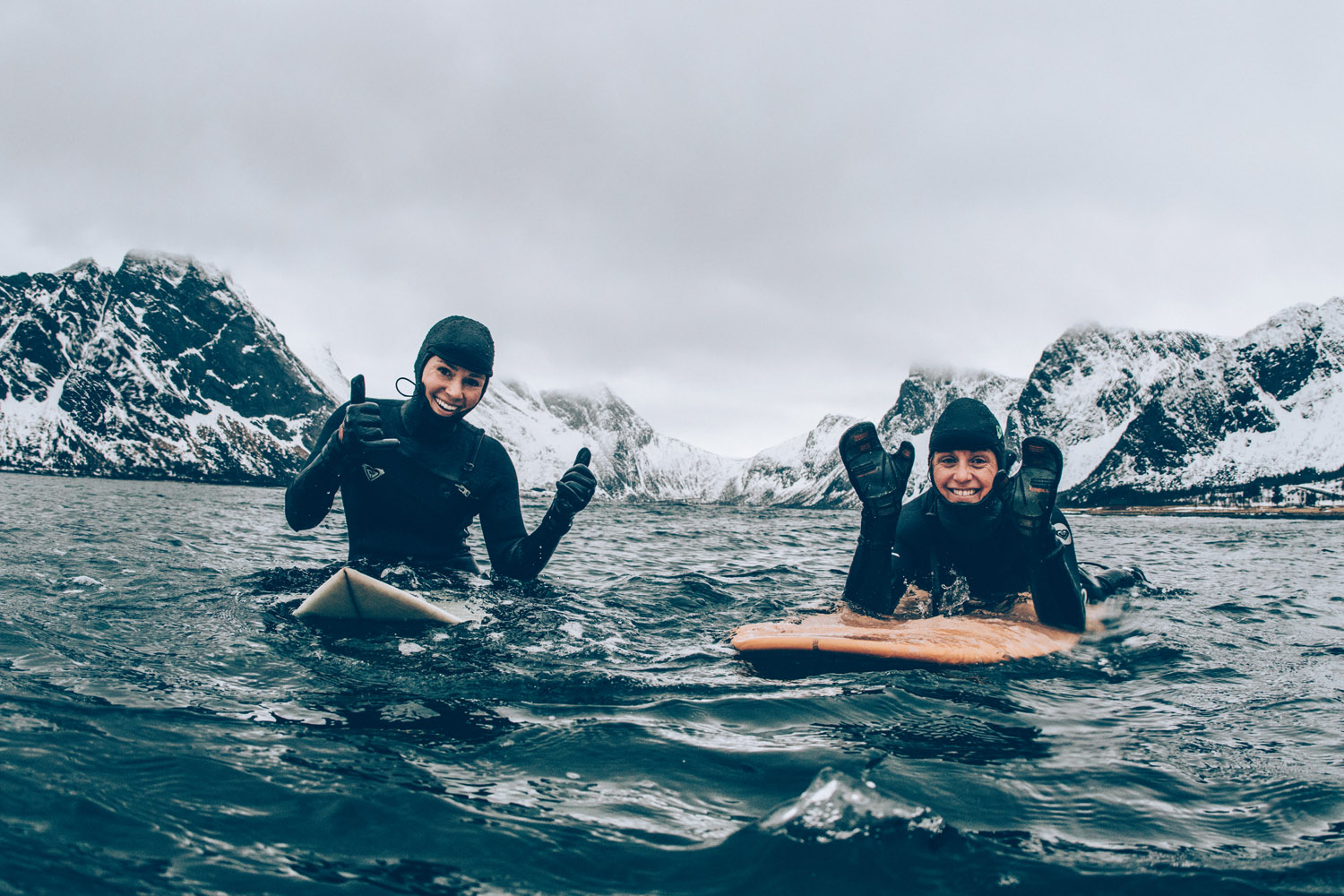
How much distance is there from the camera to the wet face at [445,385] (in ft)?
23.8

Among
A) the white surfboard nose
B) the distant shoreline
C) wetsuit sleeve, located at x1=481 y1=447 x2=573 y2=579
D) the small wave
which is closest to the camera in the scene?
the small wave

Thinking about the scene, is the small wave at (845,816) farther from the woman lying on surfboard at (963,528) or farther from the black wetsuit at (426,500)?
the black wetsuit at (426,500)

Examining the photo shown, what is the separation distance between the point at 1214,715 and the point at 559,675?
4289mm

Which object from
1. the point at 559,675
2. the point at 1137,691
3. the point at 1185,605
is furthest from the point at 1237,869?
the point at 1185,605

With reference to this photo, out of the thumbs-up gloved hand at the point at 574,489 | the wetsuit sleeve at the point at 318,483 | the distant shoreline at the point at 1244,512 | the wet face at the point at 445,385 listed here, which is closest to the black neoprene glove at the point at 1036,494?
the thumbs-up gloved hand at the point at 574,489

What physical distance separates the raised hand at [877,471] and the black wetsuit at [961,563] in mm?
191

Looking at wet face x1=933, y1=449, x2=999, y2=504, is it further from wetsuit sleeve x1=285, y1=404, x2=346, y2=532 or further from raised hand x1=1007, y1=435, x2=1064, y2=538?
wetsuit sleeve x1=285, y1=404, x2=346, y2=532

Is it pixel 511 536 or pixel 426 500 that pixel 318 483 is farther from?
pixel 511 536

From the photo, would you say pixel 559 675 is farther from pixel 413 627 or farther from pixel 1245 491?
pixel 1245 491

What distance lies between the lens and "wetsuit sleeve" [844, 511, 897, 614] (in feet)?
22.9

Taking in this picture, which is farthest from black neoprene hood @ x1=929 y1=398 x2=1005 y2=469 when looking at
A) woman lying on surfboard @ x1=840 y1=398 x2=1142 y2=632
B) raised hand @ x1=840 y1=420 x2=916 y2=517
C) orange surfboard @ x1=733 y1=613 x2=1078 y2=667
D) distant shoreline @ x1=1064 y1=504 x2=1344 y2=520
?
distant shoreline @ x1=1064 y1=504 x2=1344 y2=520

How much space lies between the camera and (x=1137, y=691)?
17.6 feet

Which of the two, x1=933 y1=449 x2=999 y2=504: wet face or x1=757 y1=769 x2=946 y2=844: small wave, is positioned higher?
x1=933 y1=449 x2=999 y2=504: wet face

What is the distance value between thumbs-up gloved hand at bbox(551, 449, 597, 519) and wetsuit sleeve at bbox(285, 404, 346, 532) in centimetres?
190
